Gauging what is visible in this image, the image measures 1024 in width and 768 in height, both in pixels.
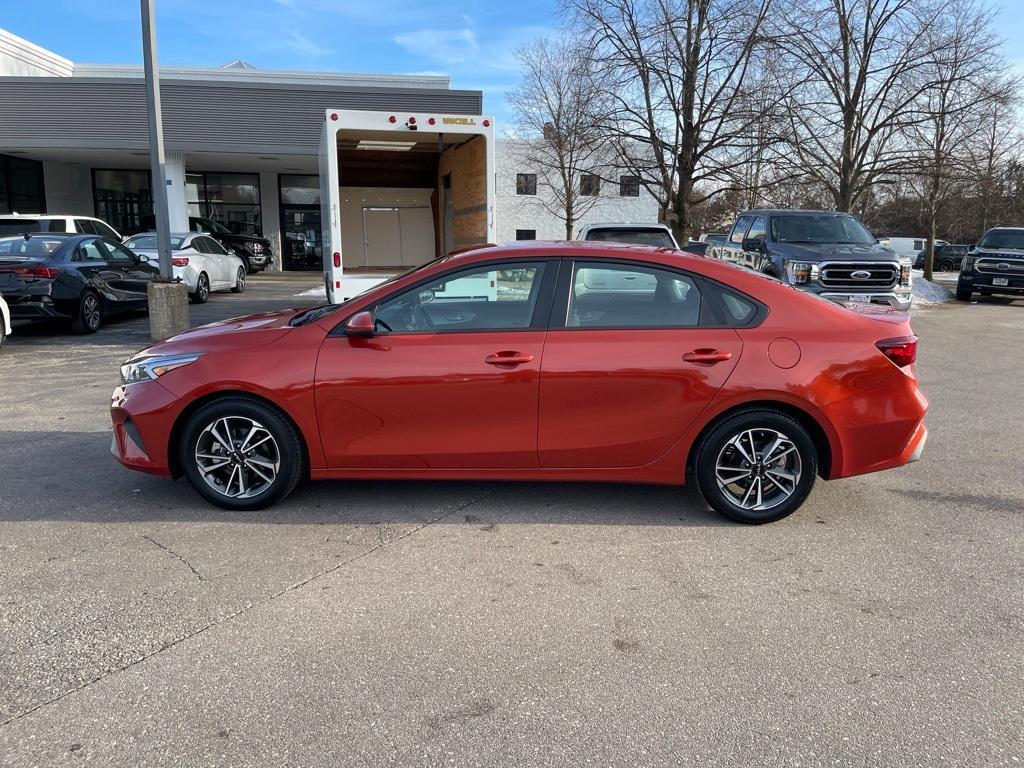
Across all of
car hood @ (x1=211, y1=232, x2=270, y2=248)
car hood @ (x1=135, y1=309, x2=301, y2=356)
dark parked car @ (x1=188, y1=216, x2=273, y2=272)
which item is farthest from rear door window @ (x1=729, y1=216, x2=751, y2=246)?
car hood @ (x1=211, y1=232, x2=270, y2=248)

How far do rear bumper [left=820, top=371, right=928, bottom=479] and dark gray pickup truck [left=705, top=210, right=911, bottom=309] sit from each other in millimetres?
5907

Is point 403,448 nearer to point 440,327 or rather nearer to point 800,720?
point 440,327

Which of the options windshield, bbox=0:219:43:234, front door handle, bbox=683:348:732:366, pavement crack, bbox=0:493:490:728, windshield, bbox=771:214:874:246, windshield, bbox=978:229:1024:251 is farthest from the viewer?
windshield, bbox=978:229:1024:251

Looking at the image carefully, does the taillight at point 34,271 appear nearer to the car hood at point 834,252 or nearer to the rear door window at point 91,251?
the rear door window at point 91,251

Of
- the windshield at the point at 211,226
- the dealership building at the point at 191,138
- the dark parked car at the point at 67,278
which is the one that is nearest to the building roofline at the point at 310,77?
the dealership building at the point at 191,138

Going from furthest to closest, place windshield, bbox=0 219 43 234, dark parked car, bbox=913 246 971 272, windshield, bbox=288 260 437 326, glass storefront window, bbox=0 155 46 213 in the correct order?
dark parked car, bbox=913 246 971 272
glass storefront window, bbox=0 155 46 213
windshield, bbox=0 219 43 234
windshield, bbox=288 260 437 326

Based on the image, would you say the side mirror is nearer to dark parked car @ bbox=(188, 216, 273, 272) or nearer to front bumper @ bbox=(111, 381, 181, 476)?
front bumper @ bbox=(111, 381, 181, 476)

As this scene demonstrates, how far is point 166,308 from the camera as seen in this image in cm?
1102

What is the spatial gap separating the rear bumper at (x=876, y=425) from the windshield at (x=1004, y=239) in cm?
1834

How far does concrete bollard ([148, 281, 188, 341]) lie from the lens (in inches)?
431

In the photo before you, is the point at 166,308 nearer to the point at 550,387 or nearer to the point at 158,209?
the point at 158,209

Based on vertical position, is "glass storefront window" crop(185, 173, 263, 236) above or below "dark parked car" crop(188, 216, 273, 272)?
above

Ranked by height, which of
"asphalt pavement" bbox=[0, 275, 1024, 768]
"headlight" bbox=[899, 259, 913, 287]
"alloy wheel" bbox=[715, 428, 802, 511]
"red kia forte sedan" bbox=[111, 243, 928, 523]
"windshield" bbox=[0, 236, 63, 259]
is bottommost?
"asphalt pavement" bbox=[0, 275, 1024, 768]

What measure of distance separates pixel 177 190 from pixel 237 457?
72.1 ft
